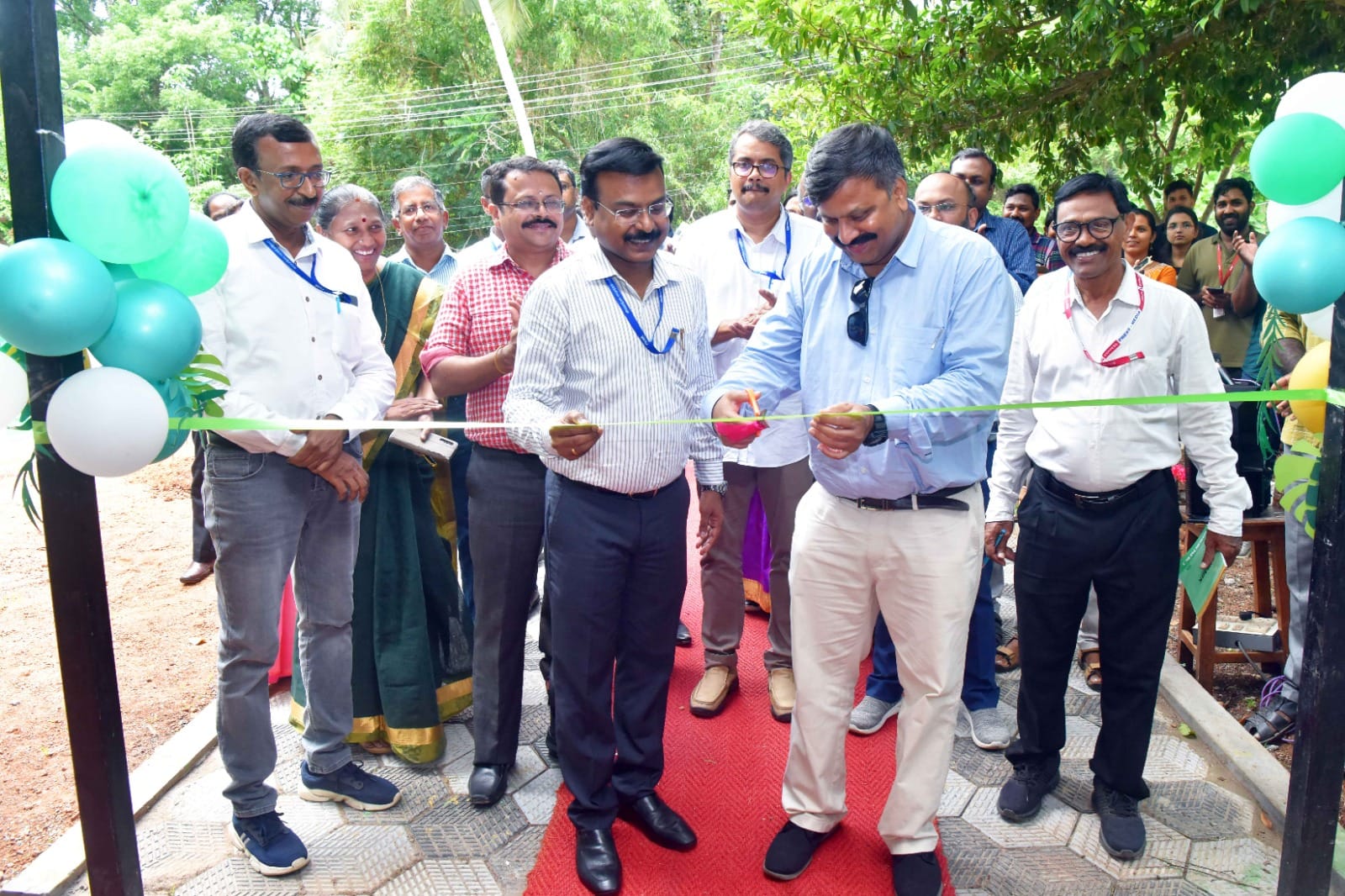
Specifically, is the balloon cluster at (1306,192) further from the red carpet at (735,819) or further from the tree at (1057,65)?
the tree at (1057,65)

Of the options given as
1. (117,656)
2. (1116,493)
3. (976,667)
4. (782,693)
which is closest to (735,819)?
(782,693)

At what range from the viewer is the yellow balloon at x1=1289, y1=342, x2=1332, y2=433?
94.7 inches

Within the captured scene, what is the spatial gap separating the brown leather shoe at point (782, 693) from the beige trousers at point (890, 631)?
0.90m

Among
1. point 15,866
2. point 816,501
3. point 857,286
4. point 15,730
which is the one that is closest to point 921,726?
point 816,501

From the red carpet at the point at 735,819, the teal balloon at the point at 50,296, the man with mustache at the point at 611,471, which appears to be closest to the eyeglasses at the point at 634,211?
the man with mustache at the point at 611,471

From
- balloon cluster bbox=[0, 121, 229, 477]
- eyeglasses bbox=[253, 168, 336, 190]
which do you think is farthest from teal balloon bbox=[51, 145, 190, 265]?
eyeglasses bbox=[253, 168, 336, 190]

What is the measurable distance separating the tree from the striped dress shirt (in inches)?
112

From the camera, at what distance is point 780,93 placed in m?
9.47

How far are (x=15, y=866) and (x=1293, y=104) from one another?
4272 mm

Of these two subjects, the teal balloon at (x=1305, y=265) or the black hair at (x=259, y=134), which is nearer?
the teal balloon at (x=1305, y=265)

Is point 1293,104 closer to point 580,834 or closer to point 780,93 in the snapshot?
point 580,834

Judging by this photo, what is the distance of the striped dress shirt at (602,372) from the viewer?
2951 mm

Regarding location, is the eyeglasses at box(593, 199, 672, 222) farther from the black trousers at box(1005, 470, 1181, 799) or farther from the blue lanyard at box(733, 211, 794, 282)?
the black trousers at box(1005, 470, 1181, 799)

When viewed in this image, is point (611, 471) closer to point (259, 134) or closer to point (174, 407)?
point (174, 407)
